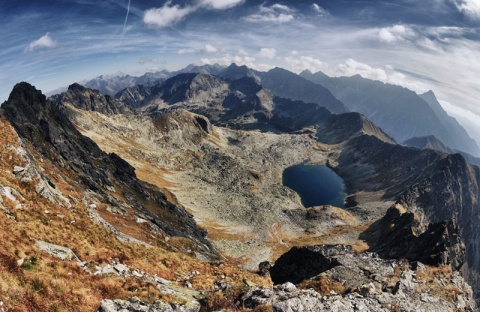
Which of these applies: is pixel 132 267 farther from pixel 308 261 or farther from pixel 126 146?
pixel 126 146

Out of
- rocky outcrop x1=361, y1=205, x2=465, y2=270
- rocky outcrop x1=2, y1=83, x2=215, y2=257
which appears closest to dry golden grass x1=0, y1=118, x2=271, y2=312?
rocky outcrop x1=2, y1=83, x2=215, y2=257

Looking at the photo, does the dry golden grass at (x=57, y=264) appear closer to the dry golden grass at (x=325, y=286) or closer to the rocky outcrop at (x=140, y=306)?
the rocky outcrop at (x=140, y=306)

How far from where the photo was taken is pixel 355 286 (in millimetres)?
22891

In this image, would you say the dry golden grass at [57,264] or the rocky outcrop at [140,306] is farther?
the rocky outcrop at [140,306]

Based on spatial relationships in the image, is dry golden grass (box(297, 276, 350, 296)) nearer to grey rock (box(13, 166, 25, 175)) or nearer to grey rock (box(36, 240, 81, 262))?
grey rock (box(36, 240, 81, 262))

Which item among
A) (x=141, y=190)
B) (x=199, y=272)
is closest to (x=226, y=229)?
(x=141, y=190)

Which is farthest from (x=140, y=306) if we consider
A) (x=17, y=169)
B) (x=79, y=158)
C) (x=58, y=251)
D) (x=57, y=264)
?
(x=79, y=158)

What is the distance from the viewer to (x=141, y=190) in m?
81.7

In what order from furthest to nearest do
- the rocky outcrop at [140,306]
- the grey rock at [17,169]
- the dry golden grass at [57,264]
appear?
the grey rock at [17,169] < the rocky outcrop at [140,306] < the dry golden grass at [57,264]

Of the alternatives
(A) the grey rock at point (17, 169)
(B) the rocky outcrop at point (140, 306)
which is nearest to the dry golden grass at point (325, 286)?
(B) the rocky outcrop at point (140, 306)

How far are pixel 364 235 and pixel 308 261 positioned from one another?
396 feet

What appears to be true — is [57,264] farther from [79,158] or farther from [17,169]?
[79,158]

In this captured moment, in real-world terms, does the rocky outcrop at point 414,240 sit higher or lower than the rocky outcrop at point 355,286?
lower

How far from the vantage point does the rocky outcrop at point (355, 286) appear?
17.9m
